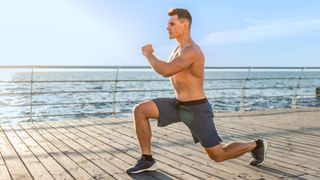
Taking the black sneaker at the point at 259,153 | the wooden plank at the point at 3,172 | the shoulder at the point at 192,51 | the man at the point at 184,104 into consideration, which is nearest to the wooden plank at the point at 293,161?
the black sneaker at the point at 259,153

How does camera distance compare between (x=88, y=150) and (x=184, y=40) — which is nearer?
(x=184, y=40)

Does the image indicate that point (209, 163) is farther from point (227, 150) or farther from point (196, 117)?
point (196, 117)

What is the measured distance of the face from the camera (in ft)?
11.9

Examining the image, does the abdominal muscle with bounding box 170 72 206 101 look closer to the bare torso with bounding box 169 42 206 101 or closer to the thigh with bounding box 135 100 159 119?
the bare torso with bounding box 169 42 206 101

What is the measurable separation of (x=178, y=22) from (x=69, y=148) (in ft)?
7.28

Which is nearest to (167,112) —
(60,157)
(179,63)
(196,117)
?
(196,117)

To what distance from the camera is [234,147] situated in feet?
13.0

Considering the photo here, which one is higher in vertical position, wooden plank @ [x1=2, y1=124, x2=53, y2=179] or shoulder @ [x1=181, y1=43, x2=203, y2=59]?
shoulder @ [x1=181, y1=43, x2=203, y2=59]

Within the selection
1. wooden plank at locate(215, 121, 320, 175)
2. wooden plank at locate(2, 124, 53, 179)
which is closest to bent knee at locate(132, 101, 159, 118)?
wooden plank at locate(2, 124, 53, 179)

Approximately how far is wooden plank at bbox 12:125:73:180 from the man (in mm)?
600

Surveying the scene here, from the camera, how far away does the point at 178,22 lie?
11.9 ft

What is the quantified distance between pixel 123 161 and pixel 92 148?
81cm

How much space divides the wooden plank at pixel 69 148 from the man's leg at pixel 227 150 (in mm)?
902

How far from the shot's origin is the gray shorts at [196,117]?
12.1 feet
